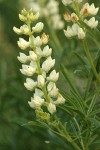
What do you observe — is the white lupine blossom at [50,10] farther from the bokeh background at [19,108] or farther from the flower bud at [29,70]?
the flower bud at [29,70]

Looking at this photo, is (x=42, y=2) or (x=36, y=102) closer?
(x=36, y=102)

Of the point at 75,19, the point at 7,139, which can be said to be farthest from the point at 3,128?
the point at 75,19

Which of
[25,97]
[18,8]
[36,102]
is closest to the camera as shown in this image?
[36,102]

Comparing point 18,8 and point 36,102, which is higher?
point 18,8

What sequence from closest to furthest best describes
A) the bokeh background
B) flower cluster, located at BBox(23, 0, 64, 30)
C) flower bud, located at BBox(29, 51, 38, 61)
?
1. flower bud, located at BBox(29, 51, 38, 61)
2. the bokeh background
3. flower cluster, located at BBox(23, 0, 64, 30)

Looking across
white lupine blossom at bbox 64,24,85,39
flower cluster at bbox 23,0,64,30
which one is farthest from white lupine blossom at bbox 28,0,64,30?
white lupine blossom at bbox 64,24,85,39

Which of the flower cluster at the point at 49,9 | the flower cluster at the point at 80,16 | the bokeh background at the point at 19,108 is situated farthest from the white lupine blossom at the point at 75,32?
the flower cluster at the point at 49,9

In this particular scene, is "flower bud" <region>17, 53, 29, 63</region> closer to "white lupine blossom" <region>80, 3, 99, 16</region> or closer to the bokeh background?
"white lupine blossom" <region>80, 3, 99, 16</region>

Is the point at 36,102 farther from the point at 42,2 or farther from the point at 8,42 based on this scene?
the point at 8,42

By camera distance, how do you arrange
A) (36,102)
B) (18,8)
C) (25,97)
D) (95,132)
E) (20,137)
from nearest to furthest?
1. (36,102)
2. (95,132)
3. (25,97)
4. (20,137)
5. (18,8)
